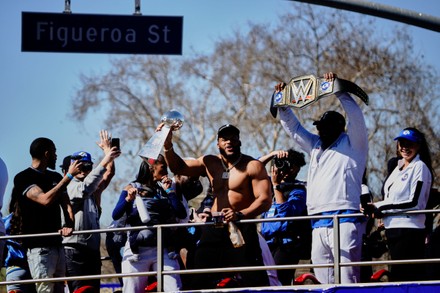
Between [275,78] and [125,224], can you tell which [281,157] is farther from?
[275,78]

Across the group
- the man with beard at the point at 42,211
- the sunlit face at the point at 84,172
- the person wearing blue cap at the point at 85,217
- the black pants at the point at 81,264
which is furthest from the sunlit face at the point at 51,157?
the black pants at the point at 81,264

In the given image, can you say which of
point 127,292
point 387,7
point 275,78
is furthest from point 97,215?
point 275,78

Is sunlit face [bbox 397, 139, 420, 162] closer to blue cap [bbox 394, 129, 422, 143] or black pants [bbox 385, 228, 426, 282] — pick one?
blue cap [bbox 394, 129, 422, 143]

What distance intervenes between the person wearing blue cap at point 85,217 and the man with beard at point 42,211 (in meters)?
0.23

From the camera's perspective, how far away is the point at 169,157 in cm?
1355

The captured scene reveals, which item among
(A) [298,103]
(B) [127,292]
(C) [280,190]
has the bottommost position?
(B) [127,292]

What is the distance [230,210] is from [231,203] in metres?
0.35

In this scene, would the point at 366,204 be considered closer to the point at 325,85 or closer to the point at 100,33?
the point at 325,85

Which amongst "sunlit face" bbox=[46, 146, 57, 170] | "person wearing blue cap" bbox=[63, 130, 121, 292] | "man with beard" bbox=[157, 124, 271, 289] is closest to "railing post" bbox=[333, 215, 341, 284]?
"man with beard" bbox=[157, 124, 271, 289]

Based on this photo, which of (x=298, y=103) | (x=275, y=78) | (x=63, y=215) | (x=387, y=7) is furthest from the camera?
(x=275, y=78)

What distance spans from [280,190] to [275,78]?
86.7 feet

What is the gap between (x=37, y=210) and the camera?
46.3 feet

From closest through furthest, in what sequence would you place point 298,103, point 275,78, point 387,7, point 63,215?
point 298,103, point 63,215, point 387,7, point 275,78

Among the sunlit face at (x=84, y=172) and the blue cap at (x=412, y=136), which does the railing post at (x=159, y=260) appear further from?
the blue cap at (x=412, y=136)
